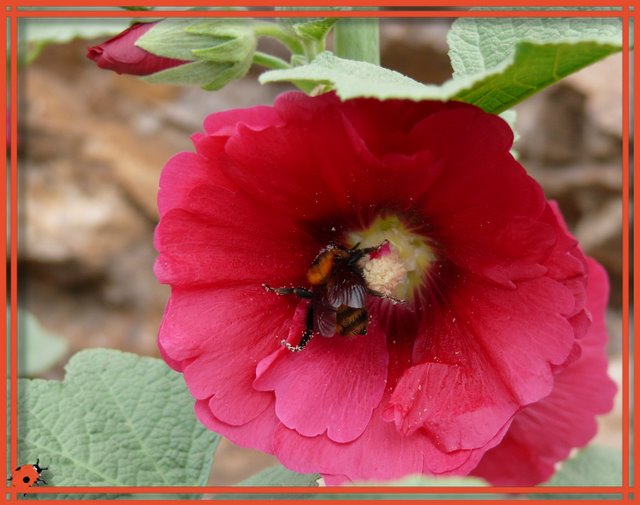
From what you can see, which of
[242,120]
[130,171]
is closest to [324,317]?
[242,120]

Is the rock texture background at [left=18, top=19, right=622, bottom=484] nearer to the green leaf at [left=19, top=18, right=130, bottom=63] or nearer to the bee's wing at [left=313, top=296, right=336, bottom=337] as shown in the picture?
the green leaf at [left=19, top=18, right=130, bottom=63]

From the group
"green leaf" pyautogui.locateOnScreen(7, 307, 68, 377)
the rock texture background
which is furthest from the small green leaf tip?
the rock texture background

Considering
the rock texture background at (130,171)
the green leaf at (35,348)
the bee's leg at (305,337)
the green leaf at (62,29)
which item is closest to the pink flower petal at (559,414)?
the bee's leg at (305,337)

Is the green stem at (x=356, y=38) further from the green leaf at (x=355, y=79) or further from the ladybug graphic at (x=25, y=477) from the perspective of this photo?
the ladybug graphic at (x=25, y=477)

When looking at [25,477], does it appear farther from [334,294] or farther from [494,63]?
[494,63]
